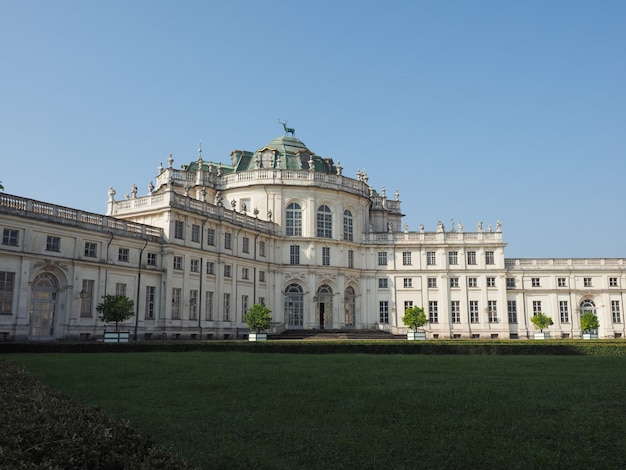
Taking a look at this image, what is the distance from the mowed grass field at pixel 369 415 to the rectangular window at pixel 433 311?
44.3 m

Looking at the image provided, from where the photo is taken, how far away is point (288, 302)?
187 ft

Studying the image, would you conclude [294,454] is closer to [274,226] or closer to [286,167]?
[274,226]

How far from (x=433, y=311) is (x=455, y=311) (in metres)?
2.39

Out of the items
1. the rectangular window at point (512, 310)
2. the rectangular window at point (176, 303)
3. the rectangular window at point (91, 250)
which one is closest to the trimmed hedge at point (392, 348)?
the rectangular window at point (91, 250)

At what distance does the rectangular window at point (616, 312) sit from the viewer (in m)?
61.7

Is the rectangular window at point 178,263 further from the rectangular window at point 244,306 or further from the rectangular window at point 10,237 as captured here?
the rectangular window at point 10,237

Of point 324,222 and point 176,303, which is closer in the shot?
point 176,303

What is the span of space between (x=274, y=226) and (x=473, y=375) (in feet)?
138

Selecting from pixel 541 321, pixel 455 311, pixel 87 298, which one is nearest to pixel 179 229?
pixel 87 298

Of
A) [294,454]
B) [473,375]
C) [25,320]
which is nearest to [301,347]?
[473,375]

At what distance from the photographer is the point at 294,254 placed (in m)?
57.2

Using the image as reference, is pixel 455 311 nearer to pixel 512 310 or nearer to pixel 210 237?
pixel 512 310

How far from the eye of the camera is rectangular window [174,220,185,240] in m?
43.6

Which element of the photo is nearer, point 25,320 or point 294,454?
point 294,454
